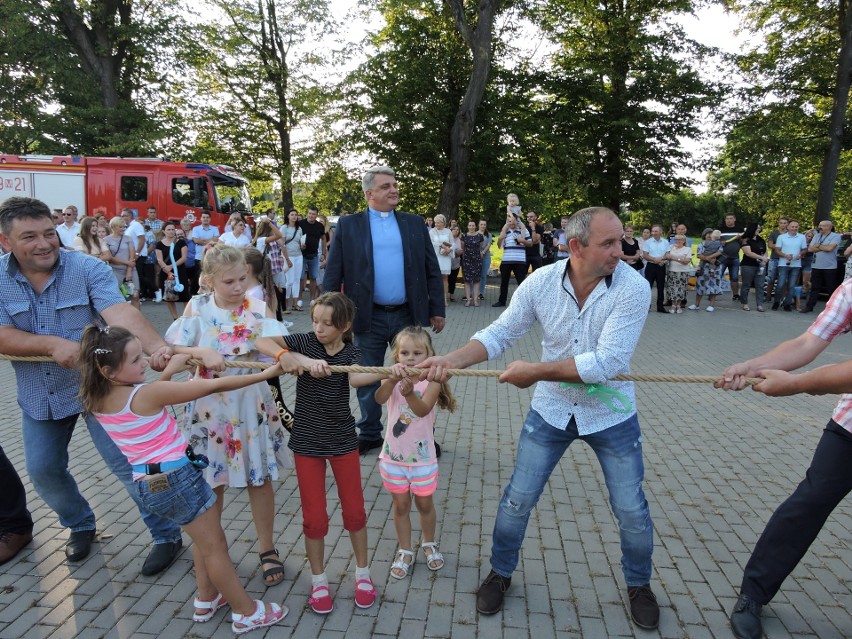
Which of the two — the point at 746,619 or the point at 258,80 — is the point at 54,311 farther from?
the point at 258,80

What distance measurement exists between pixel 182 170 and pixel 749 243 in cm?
1474

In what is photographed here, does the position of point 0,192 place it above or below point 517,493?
above

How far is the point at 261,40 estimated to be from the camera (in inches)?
902

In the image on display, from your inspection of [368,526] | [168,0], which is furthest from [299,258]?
[168,0]

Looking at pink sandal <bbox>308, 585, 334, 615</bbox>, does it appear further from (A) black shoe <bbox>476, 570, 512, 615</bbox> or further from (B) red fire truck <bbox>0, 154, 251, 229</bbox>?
(B) red fire truck <bbox>0, 154, 251, 229</bbox>

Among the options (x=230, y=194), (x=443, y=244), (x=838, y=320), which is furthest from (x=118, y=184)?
(x=838, y=320)

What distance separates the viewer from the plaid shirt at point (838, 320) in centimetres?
274

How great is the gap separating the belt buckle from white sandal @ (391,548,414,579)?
1.35 meters

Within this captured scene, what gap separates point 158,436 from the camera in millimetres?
2670

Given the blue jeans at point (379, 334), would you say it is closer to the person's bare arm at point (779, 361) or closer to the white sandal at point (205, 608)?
the white sandal at point (205, 608)

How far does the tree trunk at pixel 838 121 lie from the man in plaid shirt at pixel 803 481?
18685mm

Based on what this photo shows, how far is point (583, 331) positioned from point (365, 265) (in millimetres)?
2172

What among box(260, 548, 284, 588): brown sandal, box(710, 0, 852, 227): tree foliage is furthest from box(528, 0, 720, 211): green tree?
box(260, 548, 284, 588): brown sandal

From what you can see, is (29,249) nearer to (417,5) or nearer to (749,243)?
(749,243)
